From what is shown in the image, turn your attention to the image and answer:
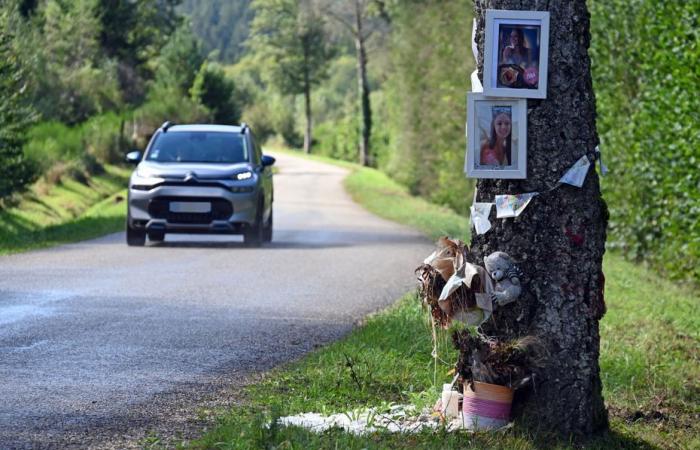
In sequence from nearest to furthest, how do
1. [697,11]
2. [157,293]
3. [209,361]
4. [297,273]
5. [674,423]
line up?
1. [674,423]
2. [209,361]
3. [157,293]
4. [697,11]
5. [297,273]

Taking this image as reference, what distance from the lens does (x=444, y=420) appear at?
656cm

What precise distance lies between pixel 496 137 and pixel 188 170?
531 inches

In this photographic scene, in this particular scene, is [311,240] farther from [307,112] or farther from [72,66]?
[307,112]

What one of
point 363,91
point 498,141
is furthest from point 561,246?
point 363,91

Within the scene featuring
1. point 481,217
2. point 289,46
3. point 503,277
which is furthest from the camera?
point 289,46

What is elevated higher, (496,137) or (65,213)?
(496,137)

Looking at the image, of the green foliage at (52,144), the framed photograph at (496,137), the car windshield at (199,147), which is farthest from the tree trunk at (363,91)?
the framed photograph at (496,137)

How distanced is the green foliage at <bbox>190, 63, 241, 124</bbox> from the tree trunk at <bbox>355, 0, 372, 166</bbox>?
1221cm

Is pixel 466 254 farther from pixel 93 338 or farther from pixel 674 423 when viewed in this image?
pixel 93 338

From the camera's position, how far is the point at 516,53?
654 cm

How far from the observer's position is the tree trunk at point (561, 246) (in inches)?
254

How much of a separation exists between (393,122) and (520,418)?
4167cm

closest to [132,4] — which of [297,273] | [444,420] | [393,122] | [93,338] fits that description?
[393,122]

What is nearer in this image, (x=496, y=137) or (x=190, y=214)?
(x=496, y=137)
